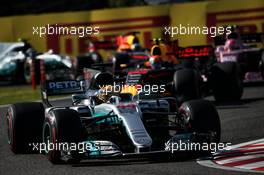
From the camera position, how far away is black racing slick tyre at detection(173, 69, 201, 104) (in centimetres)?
1733

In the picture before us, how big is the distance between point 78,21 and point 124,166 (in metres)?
20.7

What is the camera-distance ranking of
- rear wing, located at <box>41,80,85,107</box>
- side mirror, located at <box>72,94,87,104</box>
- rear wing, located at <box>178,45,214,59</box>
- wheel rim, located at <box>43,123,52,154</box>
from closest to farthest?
1. wheel rim, located at <box>43,123,52,154</box>
2. side mirror, located at <box>72,94,87,104</box>
3. rear wing, located at <box>41,80,85,107</box>
4. rear wing, located at <box>178,45,214,59</box>

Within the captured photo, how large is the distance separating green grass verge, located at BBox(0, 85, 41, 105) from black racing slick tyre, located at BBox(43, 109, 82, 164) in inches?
429

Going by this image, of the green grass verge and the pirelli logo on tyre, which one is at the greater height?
the pirelli logo on tyre

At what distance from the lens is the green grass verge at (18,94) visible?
2246 cm

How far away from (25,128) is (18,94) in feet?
40.7

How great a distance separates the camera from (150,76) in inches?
681

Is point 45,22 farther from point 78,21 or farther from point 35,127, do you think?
point 35,127

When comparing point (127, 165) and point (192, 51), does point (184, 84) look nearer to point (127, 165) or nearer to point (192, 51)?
point (192, 51)

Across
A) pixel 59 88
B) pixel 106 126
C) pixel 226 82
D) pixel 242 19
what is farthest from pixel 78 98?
pixel 242 19

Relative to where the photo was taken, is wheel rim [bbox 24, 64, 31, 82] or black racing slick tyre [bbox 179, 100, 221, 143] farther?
wheel rim [bbox 24, 64, 31, 82]

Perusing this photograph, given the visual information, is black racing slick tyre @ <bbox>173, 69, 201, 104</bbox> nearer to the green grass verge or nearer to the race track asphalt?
the race track asphalt

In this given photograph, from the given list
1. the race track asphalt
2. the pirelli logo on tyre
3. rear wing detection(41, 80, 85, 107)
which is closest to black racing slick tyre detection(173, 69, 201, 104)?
the race track asphalt

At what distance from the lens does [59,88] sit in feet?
43.4
